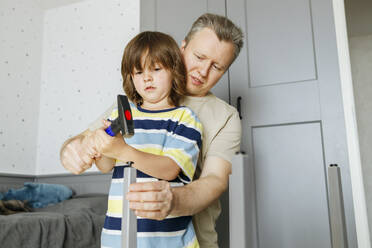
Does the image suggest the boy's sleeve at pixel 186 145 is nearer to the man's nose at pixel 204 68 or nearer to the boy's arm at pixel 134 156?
the boy's arm at pixel 134 156

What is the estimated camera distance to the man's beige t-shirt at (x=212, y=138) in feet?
3.87

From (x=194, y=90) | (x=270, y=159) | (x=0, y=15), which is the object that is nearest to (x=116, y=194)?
(x=194, y=90)

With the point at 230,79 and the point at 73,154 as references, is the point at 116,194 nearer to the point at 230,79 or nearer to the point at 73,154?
the point at 73,154

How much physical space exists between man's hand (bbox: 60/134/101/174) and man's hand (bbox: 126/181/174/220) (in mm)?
167

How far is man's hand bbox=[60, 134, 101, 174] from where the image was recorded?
73cm

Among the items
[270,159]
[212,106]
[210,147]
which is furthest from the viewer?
[270,159]

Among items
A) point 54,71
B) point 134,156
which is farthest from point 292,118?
point 54,71

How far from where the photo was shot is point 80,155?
2.52ft

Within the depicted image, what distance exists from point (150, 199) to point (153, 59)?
50 cm

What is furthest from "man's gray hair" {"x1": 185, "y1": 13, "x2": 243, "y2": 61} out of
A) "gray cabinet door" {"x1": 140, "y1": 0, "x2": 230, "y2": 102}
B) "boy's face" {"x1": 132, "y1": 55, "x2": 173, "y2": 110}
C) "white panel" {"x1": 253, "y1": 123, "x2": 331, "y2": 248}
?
"gray cabinet door" {"x1": 140, "y1": 0, "x2": 230, "y2": 102}

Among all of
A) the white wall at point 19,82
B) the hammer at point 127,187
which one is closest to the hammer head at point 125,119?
the hammer at point 127,187

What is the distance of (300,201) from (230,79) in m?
0.77

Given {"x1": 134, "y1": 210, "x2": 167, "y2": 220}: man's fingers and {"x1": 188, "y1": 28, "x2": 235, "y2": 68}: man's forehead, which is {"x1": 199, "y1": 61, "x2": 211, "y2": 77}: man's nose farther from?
{"x1": 134, "y1": 210, "x2": 167, "y2": 220}: man's fingers

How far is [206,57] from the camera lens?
1.23 meters
